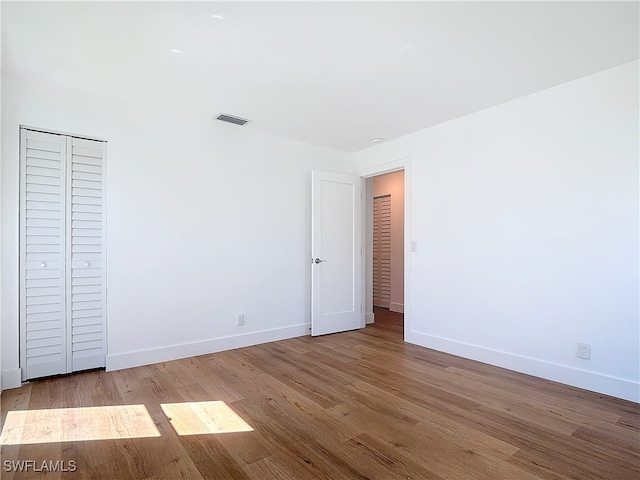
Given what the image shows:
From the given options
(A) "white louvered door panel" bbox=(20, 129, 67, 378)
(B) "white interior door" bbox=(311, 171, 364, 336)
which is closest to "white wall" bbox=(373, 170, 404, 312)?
(B) "white interior door" bbox=(311, 171, 364, 336)

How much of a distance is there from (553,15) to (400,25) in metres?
0.88

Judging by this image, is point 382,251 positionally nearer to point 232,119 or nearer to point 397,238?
point 397,238

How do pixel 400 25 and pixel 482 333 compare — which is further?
pixel 482 333

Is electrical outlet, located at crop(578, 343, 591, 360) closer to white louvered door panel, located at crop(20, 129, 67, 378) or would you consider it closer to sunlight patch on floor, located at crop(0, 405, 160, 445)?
sunlight patch on floor, located at crop(0, 405, 160, 445)

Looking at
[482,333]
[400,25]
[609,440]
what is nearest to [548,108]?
[400,25]

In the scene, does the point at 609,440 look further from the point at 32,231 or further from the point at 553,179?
the point at 32,231

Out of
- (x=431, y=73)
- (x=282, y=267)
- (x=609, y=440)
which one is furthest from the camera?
(x=282, y=267)

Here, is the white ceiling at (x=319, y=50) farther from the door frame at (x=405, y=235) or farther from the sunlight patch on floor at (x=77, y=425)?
the sunlight patch on floor at (x=77, y=425)

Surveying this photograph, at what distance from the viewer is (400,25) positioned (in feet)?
6.82

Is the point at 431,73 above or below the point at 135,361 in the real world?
above

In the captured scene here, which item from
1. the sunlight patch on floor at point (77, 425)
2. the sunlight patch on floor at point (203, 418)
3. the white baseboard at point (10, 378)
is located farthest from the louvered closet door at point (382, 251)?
the white baseboard at point (10, 378)

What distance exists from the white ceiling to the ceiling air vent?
0.68ft

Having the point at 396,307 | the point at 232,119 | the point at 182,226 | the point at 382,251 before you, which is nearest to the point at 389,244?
the point at 382,251

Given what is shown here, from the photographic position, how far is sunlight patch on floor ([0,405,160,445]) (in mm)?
2000
